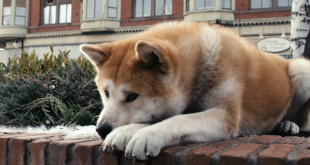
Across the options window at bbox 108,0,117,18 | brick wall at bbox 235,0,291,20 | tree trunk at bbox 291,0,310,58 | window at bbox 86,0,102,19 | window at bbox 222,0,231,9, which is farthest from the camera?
window at bbox 86,0,102,19

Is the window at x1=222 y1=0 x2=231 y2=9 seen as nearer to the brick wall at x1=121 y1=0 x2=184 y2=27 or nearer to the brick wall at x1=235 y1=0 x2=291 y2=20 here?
the brick wall at x1=235 y1=0 x2=291 y2=20

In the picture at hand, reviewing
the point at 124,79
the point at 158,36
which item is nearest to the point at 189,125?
the point at 124,79

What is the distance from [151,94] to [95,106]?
1530mm

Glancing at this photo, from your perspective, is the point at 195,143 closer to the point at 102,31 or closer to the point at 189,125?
the point at 189,125

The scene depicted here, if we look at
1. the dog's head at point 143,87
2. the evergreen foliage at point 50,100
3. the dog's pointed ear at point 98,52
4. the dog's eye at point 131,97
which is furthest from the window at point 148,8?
the dog's eye at point 131,97

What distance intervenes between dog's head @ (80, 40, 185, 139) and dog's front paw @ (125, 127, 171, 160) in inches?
13.5

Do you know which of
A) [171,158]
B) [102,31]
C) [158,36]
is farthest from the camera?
[102,31]

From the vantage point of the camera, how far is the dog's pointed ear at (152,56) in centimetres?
209

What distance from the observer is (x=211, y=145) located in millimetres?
1971

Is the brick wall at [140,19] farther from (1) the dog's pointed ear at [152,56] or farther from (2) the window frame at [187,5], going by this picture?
(1) the dog's pointed ear at [152,56]

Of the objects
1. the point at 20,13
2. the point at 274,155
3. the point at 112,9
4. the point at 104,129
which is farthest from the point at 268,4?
the point at 274,155

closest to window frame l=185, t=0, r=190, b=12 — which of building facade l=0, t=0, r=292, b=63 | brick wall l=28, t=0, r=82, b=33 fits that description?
building facade l=0, t=0, r=292, b=63

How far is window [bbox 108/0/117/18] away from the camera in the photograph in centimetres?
1934

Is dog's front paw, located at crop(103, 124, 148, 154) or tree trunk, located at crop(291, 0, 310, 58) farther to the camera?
tree trunk, located at crop(291, 0, 310, 58)
